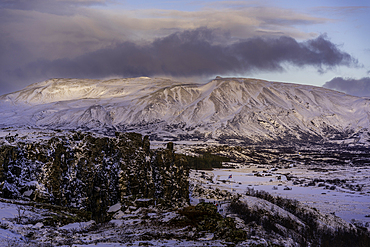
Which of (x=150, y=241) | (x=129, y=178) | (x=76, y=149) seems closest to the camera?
(x=150, y=241)

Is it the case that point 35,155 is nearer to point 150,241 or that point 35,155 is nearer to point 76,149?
point 76,149

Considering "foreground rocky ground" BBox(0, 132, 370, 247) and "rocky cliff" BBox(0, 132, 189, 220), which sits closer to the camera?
"foreground rocky ground" BBox(0, 132, 370, 247)

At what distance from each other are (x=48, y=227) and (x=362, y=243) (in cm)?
3094

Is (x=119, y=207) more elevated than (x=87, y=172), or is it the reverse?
(x=87, y=172)

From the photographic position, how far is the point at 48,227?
971 inches

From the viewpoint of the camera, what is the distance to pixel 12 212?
24719 millimetres

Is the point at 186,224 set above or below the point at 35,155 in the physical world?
below

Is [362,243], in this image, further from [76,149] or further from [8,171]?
[8,171]

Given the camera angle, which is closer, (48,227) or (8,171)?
(48,227)

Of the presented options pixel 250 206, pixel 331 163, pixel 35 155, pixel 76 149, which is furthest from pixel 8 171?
pixel 331 163

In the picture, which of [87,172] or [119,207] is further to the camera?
[119,207]

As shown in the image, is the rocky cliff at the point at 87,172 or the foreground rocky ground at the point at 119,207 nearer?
the foreground rocky ground at the point at 119,207

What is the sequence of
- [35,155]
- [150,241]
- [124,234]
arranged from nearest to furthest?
[150,241]
[124,234]
[35,155]

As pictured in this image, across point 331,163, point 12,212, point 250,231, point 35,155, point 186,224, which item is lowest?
point 331,163
